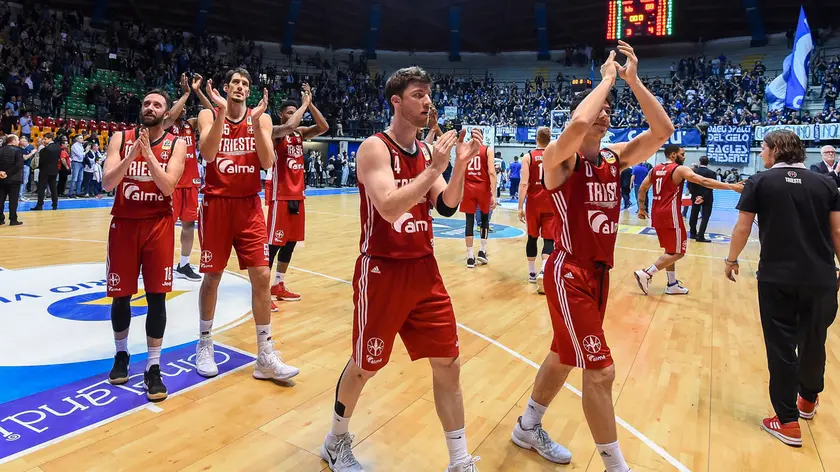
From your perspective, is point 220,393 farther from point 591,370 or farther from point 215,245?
point 591,370

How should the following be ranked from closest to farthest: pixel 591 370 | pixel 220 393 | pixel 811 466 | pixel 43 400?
pixel 591 370, pixel 811 466, pixel 43 400, pixel 220 393

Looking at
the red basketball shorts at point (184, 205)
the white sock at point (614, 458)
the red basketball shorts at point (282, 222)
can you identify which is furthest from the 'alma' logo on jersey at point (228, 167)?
the red basketball shorts at point (184, 205)

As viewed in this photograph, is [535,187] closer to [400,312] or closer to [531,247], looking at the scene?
[531,247]

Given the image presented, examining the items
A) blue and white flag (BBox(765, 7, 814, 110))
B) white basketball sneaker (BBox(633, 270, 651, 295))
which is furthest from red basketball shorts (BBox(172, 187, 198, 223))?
blue and white flag (BBox(765, 7, 814, 110))

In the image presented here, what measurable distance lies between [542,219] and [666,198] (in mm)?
1788

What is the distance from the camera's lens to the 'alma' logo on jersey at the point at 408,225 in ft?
7.82

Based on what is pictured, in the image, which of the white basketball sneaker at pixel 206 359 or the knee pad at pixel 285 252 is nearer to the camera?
the white basketball sneaker at pixel 206 359

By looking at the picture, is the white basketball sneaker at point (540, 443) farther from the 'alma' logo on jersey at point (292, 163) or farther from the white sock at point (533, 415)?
the 'alma' logo on jersey at point (292, 163)

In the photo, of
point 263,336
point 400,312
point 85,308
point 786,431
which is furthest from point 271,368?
point 786,431

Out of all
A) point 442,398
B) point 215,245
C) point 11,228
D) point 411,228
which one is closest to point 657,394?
point 442,398

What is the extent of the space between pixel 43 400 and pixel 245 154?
80.5 inches

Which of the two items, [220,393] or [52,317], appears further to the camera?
[52,317]

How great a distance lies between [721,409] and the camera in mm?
3428

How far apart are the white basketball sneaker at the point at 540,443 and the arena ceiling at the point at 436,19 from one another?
31.5 metres
